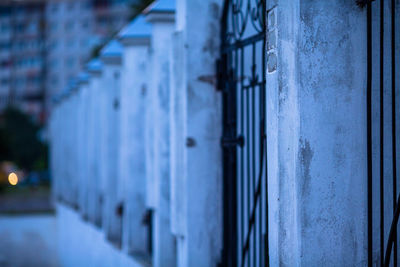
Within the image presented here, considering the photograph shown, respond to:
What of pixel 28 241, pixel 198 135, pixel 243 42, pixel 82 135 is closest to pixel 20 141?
pixel 28 241

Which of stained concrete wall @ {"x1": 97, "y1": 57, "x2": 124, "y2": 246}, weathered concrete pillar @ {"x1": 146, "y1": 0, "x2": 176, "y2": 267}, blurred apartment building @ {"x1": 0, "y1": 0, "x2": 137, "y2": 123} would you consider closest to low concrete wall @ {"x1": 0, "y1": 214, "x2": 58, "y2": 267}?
stained concrete wall @ {"x1": 97, "y1": 57, "x2": 124, "y2": 246}

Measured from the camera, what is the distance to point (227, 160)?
4867 millimetres

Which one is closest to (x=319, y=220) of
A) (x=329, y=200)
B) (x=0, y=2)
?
(x=329, y=200)

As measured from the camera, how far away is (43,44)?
218 feet

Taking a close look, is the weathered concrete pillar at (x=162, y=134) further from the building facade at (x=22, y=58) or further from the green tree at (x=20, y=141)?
the building facade at (x=22, y=58)

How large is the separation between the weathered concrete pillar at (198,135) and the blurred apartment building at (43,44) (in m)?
59.2

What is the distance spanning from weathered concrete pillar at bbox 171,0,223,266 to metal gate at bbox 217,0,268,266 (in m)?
0.09

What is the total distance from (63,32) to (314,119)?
2541 inches

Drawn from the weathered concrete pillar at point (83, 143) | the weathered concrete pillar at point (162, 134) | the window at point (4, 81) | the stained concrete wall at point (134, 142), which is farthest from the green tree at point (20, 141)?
the weathered concrete pillar at point (162, 134)

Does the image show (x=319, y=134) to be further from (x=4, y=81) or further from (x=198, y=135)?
(x=4, y=81)

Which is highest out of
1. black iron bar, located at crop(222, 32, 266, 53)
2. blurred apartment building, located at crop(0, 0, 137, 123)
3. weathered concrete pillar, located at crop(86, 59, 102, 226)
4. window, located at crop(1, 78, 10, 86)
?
blurred apartment building, located at crop(0, 0, 137, 123)

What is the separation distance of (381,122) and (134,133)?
4.49 m

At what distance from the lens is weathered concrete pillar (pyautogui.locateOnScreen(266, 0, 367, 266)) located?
301 cm

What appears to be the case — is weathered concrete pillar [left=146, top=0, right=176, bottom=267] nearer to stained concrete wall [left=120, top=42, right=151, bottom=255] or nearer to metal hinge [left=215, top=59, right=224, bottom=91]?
metal hinge [left=215, top=59, right=224, bottom=91]
